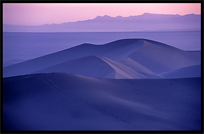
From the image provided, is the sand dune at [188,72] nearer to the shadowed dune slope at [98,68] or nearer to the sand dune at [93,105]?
the shadowed dune slope at [98,68]

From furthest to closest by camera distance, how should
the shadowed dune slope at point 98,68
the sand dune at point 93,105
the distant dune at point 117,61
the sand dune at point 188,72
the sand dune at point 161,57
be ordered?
1. the sand dune at point 161,57
2. the distant dune at point 117,61
3. the shadowed dune slope at point 98,68
4. the sand dune at point 188,72
5. the sand dune at point 93,105

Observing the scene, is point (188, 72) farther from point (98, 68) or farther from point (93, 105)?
point (93, 105)

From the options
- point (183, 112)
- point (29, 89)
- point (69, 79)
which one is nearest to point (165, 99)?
point (183, 112)

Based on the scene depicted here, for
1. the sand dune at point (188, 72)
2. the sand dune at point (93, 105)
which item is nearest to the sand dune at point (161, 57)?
the sand dune at point (188, 72)

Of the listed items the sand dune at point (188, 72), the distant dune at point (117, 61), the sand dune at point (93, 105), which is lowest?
the sand dune at point (93, 105)

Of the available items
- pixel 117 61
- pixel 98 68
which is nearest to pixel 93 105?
pixel 98 68
